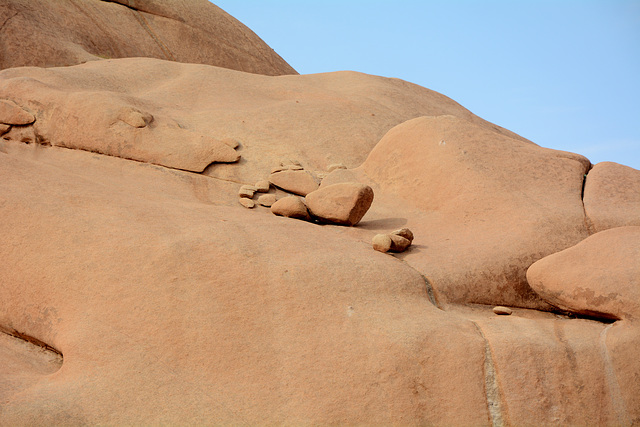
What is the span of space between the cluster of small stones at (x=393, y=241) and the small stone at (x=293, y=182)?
1.32 meters

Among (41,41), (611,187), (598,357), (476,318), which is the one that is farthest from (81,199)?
(41,41)

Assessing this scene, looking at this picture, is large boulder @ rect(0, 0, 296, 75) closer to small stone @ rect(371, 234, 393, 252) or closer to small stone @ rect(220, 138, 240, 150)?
small stone @ rect(220, 138, 240, 150)

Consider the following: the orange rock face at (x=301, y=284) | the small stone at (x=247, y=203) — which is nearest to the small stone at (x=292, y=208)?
the orange rock face at (x=301, y=284)

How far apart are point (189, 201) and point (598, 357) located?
10.1ft

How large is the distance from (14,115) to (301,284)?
12.9 feet

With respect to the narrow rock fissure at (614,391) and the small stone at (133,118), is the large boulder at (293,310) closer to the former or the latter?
the narrow rock fissure at (614,391)

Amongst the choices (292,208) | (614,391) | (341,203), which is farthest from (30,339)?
(614,391)

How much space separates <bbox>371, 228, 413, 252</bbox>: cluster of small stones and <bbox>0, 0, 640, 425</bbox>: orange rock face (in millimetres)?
69

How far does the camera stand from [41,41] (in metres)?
9.32

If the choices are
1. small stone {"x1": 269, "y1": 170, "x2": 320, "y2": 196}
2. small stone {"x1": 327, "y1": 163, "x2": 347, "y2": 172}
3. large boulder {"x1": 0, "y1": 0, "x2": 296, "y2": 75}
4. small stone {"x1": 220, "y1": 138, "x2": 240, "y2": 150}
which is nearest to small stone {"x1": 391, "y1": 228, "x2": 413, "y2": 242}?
small stone {"x1": 269, "y1": 170, "x2": 320, "y2": 196}

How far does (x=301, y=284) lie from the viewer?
3.68 meters

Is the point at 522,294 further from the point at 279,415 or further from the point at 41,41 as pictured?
the point at 41,41

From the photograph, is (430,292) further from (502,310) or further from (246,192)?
(246,192)

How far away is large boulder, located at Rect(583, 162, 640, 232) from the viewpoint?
4879 mm
